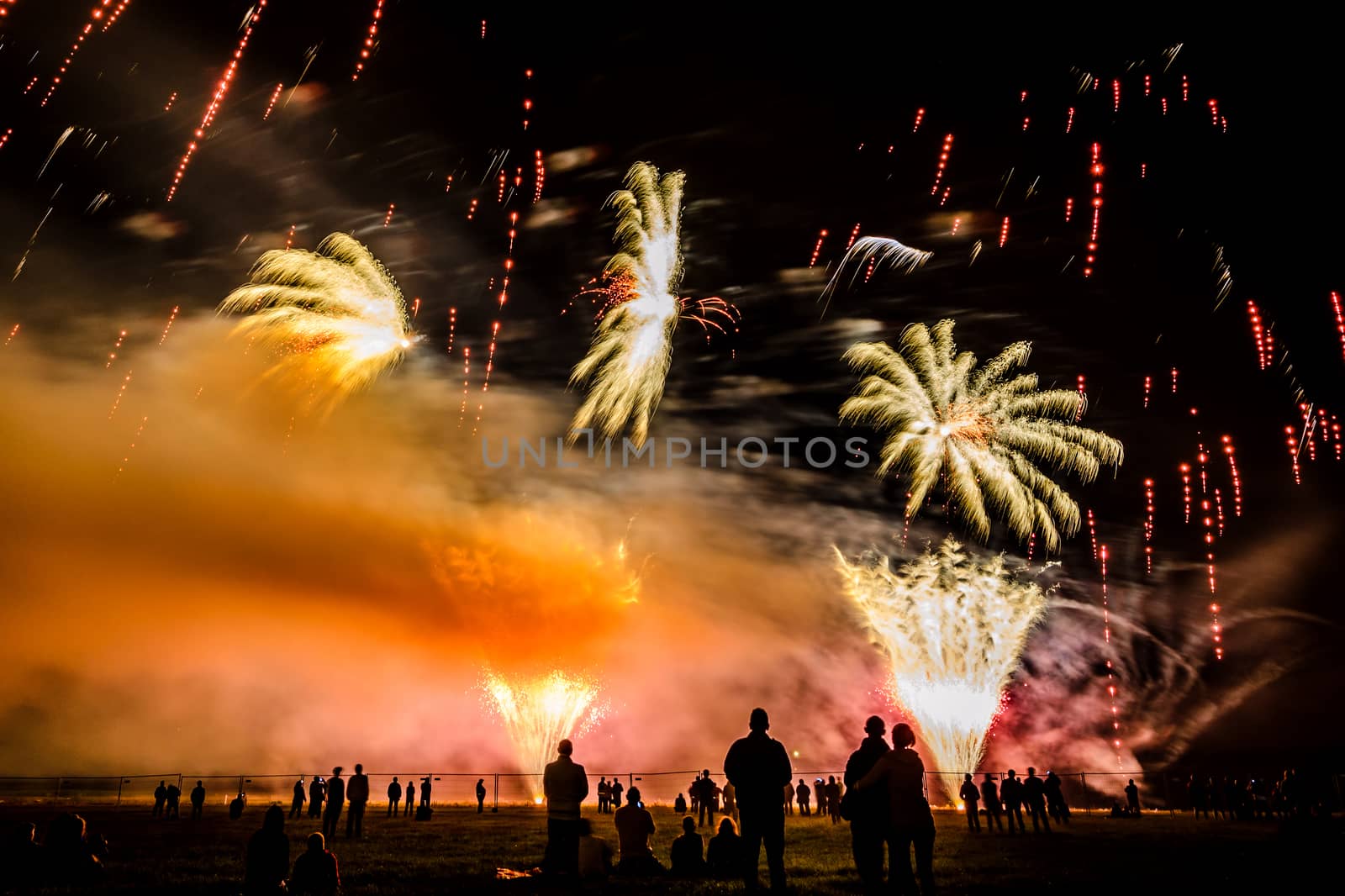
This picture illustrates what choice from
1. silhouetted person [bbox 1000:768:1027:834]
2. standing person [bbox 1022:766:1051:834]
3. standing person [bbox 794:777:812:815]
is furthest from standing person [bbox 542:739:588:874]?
standing person [bbox 794:777:812:815]

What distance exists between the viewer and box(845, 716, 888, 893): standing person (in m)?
7.76

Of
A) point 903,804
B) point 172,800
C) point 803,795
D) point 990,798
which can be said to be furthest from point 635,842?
point 172,800

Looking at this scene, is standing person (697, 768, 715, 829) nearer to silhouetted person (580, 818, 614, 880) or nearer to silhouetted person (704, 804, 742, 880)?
silhouetted person (704, 804, 742, 880)

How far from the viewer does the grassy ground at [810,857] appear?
34.1 ft

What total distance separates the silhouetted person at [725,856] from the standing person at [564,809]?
2.44 meters

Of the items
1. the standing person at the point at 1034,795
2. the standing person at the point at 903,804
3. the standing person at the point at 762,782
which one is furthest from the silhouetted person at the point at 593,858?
the standing person at the point at 1034,795

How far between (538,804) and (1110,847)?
87.7ft

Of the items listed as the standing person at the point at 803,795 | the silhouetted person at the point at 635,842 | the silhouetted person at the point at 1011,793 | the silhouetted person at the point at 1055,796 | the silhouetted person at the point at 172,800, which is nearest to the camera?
the silhouetted person at the point at 635,842

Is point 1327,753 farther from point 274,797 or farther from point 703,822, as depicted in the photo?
point 274,797

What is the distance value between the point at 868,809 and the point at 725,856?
4121 millimetres

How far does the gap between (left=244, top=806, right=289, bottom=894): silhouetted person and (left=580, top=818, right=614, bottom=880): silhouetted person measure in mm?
3288

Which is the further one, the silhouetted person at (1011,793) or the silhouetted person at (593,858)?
the silhouetted person at (1011,793)

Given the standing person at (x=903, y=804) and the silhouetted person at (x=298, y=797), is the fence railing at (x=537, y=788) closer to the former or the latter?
the silhouetted person at (x=298, y=797)

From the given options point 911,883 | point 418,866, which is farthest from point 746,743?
point 418,866
